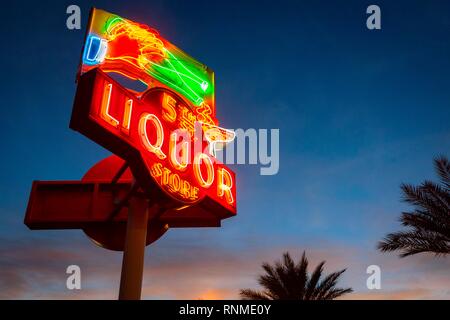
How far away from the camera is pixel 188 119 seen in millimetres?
11953

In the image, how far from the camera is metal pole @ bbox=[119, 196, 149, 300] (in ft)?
32.2

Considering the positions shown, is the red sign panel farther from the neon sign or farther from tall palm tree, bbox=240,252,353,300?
tall palm tree, bbox=240,252,353,300

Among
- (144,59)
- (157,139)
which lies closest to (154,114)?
(157,139)

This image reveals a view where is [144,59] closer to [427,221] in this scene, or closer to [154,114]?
[154,114]

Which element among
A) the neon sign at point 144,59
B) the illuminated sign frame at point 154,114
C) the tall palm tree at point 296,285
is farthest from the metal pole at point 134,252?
the tall palm tree at point 296,285

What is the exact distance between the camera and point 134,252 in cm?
1020

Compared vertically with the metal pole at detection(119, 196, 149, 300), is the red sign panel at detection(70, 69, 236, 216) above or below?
above

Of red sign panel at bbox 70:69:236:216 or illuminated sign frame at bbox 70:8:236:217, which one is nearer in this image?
red sign panel at bbox 70:69:236:216

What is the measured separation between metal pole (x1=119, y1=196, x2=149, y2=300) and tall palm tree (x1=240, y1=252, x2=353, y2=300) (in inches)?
450

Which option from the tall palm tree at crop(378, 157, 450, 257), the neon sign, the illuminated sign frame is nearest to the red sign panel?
the illuminated sign frame

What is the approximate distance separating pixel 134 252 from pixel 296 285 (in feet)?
39.9
